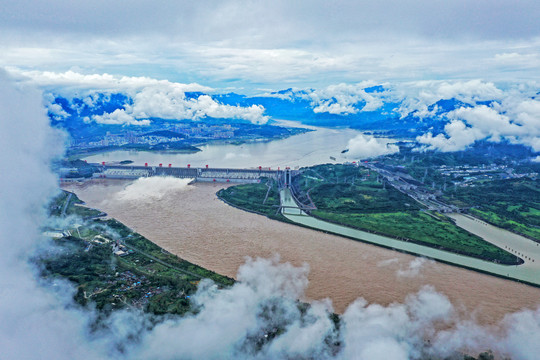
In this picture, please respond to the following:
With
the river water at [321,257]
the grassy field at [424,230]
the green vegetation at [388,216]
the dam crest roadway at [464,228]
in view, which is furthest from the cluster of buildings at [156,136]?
the grassy field at [424,230]

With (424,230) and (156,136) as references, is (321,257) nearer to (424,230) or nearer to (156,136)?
(424,230)

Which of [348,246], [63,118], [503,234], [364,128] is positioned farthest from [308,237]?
[364,128]

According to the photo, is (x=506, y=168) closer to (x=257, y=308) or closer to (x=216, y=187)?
(x=216, y=187)

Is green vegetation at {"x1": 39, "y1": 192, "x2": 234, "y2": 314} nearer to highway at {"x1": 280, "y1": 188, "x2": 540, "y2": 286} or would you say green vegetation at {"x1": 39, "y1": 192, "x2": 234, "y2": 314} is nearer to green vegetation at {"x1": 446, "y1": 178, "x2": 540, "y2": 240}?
highway at {"x1": 280, "y1": 188, "x2": 540, "y2": 286}

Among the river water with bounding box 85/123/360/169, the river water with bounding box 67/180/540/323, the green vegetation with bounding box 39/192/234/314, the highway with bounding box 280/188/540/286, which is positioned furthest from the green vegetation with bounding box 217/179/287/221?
the river water with bounding box 85/123/360/169

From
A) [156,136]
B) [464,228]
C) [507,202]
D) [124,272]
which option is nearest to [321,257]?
[124,272]
